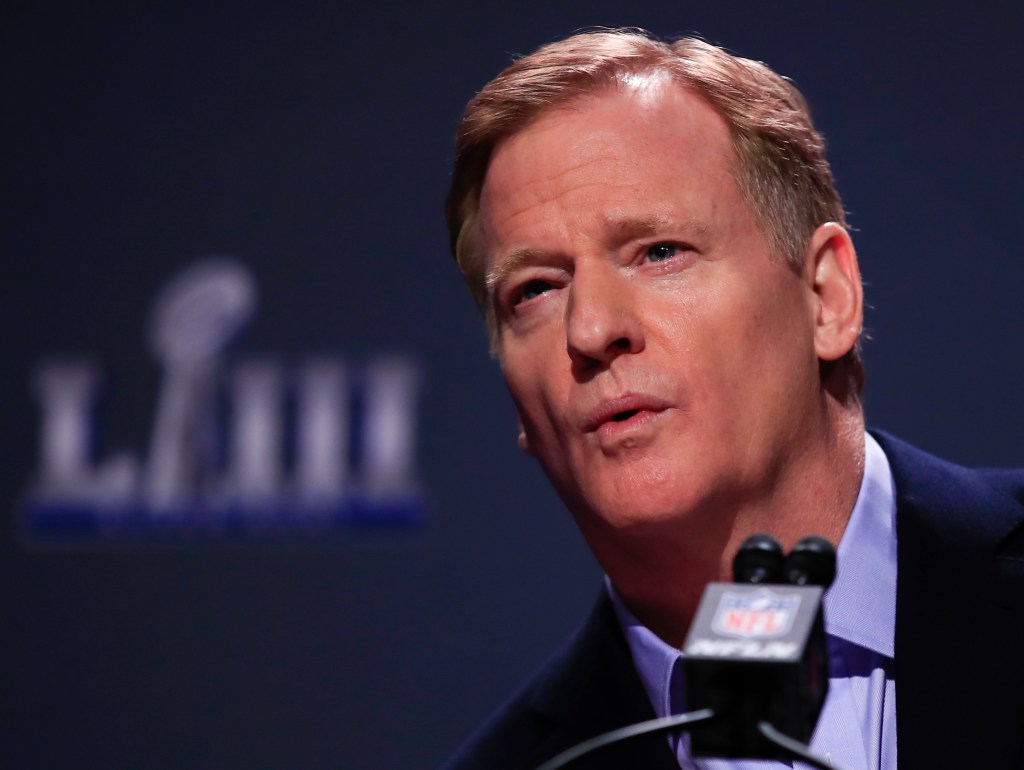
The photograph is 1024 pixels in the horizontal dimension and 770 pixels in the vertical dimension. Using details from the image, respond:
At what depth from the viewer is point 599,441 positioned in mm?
1930

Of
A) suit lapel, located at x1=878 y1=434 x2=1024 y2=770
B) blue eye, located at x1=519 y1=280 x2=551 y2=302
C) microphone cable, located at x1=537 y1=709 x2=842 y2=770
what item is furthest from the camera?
blue eye, located at x1=519 y1=280 x2=551 y2=302

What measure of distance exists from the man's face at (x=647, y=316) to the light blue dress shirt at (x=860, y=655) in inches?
7.5

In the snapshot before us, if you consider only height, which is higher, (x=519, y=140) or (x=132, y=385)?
(x=519, y=140)

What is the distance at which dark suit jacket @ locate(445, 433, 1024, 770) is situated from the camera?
1.88 meters

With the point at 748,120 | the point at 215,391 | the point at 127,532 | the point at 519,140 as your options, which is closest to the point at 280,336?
the point at 215,391

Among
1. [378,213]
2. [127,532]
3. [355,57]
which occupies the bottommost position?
[127,532]

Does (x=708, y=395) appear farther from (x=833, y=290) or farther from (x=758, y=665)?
(x=758, y=665)

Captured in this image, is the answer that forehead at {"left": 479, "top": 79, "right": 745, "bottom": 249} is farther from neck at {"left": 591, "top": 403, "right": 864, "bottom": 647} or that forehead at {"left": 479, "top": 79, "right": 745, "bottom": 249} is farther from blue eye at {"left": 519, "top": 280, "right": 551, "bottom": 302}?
neck at {"left": 591, "top": 403, "right": 864, "bottom": 647}

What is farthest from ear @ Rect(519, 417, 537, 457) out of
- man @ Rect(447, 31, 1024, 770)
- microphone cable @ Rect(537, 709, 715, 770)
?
microphone cable @ Rect(537, 709, 715, 770)

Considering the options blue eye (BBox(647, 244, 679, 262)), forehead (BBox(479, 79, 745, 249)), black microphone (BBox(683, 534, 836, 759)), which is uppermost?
forehead (BBox(479, 79, 745, 249))

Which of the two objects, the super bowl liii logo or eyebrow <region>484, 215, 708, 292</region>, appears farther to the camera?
the super bowl liii logo

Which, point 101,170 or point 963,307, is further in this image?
point 101,170

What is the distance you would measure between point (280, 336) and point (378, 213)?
432 millimetres

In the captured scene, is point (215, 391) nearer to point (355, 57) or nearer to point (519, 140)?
point (355, 57)
